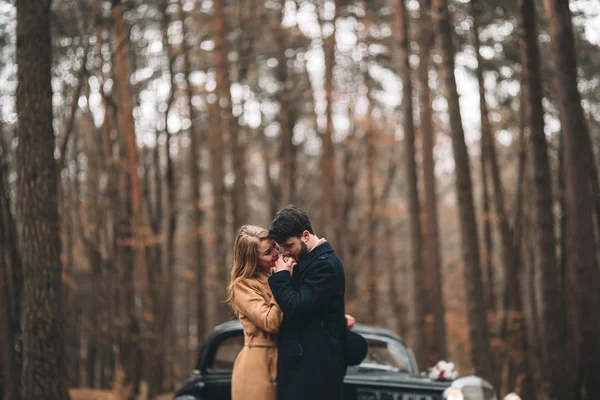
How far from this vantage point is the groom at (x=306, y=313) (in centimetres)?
469

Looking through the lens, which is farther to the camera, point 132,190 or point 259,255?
point 132,190

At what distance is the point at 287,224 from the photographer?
4.77m

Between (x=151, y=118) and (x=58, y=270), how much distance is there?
15582mm

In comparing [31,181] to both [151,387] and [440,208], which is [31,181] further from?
[440,208]

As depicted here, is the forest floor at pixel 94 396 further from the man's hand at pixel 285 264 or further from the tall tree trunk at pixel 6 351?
the man's hand at pixel 285 264

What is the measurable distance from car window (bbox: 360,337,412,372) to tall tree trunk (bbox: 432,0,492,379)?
18.0 feet

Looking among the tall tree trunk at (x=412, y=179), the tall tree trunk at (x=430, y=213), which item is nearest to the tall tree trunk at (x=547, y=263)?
the tall tree trunk at (x=430, y=213)

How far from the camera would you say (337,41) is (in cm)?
2183

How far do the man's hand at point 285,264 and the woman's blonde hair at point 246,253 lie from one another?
Result: 22cm

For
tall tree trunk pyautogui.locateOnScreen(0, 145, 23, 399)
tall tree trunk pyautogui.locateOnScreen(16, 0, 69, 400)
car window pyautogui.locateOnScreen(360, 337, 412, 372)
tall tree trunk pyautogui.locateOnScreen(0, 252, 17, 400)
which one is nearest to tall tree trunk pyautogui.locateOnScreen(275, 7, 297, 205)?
tall tree trunk pyautogui.locateOnScreen(0, 145, 23, 399)

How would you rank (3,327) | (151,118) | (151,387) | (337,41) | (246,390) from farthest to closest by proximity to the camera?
(151,118), (337,41), (151,387), (3,327), (246,390)

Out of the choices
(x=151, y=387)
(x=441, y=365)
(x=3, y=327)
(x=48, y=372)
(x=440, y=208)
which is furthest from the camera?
(x=440, y=208)

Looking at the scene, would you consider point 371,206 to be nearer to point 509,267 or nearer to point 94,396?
point 509,267

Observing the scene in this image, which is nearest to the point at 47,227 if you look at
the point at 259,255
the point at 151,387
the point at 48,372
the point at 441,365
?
the point at 48,372
